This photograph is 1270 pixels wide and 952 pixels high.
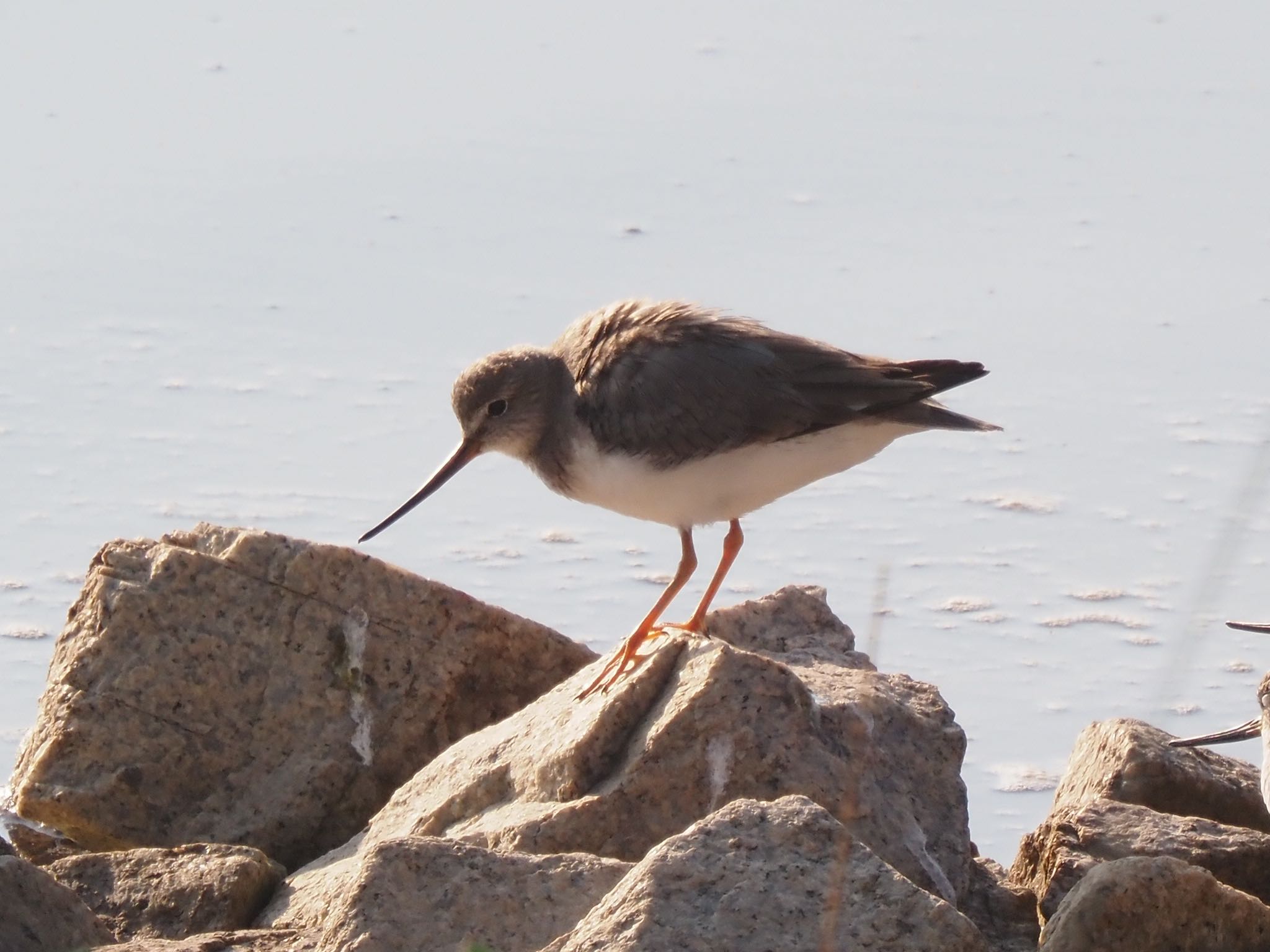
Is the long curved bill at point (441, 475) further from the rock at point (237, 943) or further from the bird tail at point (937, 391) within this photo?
the rock at point (237, 943)

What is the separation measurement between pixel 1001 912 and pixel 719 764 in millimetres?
976

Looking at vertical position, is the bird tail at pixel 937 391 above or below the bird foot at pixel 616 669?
above

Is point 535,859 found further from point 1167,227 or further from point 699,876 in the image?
point 1167,227

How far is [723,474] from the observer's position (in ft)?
19.8

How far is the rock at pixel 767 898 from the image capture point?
12.7ft

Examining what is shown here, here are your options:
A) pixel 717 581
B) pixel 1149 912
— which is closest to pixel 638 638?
pixel 717 581

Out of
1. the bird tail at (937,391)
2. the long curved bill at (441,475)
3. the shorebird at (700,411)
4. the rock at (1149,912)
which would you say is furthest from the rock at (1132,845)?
the long curved bill at (441,475)

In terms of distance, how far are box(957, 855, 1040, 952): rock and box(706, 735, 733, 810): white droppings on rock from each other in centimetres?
74

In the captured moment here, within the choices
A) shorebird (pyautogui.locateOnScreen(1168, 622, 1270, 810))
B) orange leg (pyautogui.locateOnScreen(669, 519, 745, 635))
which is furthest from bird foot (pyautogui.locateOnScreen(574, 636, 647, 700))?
shorebird (pyautogui.locateOnScreen(1168, 622, 1270, 810))

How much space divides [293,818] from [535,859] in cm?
159

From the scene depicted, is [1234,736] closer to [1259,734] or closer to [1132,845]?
[1259,734]

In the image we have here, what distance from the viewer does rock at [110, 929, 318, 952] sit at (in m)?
4.34

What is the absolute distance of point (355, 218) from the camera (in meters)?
10.0

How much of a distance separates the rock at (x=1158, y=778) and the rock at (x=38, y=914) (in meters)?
2.69
